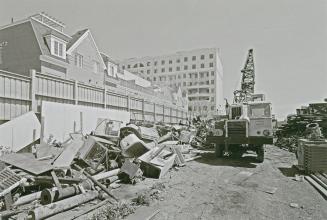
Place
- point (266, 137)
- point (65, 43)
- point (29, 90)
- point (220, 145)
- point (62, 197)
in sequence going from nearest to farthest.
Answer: point (62, 197) < point (29, 90) < point (266, 137) < point (220, 145) < point (65, 43)

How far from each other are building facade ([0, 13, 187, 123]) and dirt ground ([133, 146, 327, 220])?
598 cm

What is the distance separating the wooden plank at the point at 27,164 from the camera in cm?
534

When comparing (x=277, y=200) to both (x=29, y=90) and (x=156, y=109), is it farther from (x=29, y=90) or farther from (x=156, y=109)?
(x=156, y=109)

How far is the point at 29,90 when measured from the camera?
8.27 meters

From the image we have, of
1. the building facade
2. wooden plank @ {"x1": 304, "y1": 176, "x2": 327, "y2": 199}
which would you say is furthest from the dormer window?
wooden plank @ {"x1": 304, "y1": 176, "x2": 327, "y2": 199}

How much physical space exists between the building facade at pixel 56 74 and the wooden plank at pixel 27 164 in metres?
1.98

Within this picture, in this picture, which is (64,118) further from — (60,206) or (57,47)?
(57,47)

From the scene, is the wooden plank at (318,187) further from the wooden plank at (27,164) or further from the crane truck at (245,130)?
the wooden plank at (27,164)

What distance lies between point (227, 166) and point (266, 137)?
87.8 inches

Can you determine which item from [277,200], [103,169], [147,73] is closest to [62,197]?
[103,169]

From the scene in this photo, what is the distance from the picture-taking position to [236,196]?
540cm

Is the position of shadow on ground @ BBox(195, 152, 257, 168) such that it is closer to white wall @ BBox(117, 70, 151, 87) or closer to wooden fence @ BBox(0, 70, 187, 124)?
wooden fence @ BBox(0, 70, 187, 124)

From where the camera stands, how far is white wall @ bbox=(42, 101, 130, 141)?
8.77 metres


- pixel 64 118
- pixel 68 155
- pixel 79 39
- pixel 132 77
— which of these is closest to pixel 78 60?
pixel 79 39
